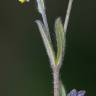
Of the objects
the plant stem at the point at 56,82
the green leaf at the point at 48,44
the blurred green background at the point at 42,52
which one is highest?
the blurred green background at the point at 42,52

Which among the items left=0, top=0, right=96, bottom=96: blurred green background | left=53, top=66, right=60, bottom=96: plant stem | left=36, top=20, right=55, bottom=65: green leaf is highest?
left=0, top=0, right=96, bottom=96: blurred green background

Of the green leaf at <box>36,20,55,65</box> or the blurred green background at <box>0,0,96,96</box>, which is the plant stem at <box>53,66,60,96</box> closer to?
the green leaf at <box>36,20,55,65</box>

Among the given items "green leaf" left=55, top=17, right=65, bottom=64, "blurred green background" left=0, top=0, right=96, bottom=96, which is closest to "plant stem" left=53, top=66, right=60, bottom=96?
"green leaf" left=55, top=17, right=65, bottom=64

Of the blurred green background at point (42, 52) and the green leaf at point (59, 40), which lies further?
the blurred green background at point (42, 52)

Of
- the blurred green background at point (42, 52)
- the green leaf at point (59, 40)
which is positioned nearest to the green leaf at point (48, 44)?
the green leaf at point (59, 40)

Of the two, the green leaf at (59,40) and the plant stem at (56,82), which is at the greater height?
the green leaf at (59,40)

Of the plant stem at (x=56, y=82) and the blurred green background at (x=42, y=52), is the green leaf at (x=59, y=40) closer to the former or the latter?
the plant stem at (x=56, y=82)

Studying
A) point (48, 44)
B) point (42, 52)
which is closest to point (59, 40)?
point (48, 44)

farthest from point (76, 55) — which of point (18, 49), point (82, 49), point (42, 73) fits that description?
point (18, 49)
